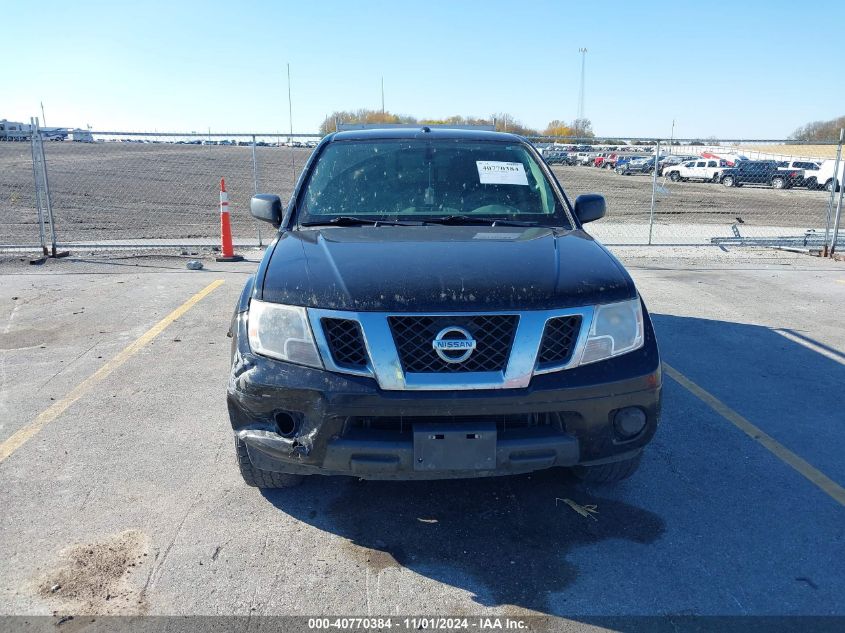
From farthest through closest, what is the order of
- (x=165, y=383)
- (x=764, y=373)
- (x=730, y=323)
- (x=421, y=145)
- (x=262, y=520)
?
(x=730, y=323), (x=764, y=373), (x=165, y=383), (x=421, y=145), (x=262, y=520)

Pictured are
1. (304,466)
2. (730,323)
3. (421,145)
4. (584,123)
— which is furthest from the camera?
(584,123)

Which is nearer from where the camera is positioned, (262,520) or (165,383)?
(262,520)

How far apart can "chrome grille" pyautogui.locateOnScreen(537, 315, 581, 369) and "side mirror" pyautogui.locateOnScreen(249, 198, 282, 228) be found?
2.21 metres

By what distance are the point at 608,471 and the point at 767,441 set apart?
1.41 meters

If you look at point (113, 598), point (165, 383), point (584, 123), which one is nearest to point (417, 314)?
point (113, 598)

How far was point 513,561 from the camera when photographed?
2998mm

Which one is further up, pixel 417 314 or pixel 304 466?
pixel 417 314

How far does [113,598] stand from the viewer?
2.74 m

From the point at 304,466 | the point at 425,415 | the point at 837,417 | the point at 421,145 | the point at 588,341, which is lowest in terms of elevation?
the point at 837,417

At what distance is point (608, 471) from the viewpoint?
11.5 ft

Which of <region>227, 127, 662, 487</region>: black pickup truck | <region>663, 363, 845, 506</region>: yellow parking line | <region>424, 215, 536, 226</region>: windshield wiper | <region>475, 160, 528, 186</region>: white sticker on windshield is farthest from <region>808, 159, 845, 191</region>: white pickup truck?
<region>227, 127, 662, 487</region>: black pickup truck

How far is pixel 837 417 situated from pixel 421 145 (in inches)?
131

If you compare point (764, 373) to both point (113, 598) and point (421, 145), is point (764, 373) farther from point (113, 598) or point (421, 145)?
point (113, 598)

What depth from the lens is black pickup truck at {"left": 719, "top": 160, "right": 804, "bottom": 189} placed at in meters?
33.9
